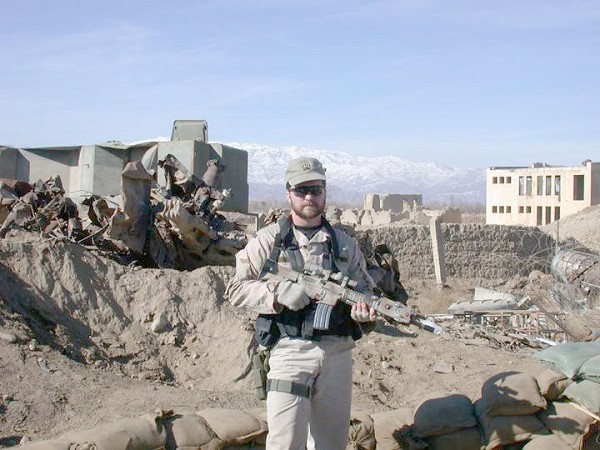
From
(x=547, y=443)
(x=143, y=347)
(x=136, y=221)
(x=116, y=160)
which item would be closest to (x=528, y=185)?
(x=116, y=160)

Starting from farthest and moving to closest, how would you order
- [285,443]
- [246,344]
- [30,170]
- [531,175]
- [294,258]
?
[531,175] → [30,170] → [246,344] → [294,258] → [285,443]

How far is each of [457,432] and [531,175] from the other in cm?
4054

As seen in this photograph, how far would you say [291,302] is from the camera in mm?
3818

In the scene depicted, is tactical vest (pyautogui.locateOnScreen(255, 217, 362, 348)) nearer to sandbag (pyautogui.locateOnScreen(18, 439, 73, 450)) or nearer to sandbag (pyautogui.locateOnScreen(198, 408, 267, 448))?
sandbag (pyautogui.locateOnScreen(198, 408, 267, 448))

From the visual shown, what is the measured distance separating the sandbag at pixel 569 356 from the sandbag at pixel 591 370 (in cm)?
3

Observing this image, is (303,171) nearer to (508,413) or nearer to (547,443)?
(508,413)

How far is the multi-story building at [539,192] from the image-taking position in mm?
40219

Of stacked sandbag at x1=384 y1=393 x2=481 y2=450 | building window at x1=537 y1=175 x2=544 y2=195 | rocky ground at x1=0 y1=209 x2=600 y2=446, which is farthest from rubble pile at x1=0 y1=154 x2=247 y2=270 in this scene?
building window at x1=537 y1=175 x2=544 y2=195

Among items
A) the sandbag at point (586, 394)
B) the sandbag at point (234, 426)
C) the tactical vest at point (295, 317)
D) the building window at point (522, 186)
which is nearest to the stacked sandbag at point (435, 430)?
the sandbag at point (586, 394)

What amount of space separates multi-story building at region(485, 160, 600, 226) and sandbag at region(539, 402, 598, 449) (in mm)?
36447

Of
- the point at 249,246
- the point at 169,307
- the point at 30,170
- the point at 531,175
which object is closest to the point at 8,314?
the point at 169,307

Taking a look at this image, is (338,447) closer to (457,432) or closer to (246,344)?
(457,432)

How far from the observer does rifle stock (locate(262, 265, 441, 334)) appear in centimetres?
394

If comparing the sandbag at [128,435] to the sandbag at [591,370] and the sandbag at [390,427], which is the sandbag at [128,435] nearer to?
the sandbag at [390,427]
